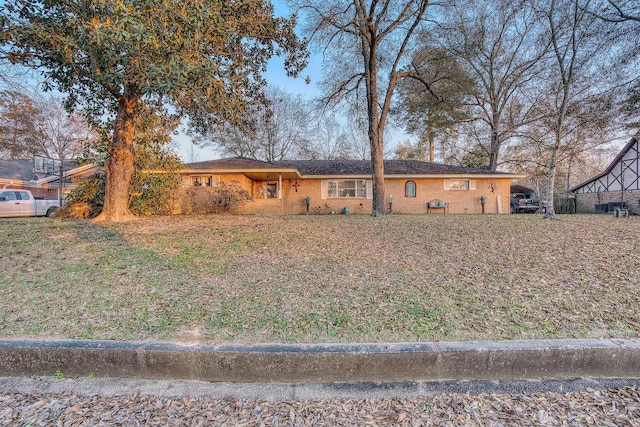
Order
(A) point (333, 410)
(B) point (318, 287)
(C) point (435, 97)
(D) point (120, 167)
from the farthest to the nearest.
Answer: (C) point (435, 97), (D) point (120, 167), (B) point (318, 287), (A) point (333, 410)

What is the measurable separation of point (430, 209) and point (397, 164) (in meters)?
3.66

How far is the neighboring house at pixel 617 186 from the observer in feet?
63.1

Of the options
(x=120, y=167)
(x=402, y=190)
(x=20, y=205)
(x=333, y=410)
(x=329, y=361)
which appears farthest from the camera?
(x=402, y=190)

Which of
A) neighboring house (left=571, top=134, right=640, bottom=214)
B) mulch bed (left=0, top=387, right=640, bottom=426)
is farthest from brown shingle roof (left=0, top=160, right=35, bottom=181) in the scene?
neighboring house (left=571, top=134, right=640, bottom=214)

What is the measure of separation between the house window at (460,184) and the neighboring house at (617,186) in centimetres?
883

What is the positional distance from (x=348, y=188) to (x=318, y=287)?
13807 mm

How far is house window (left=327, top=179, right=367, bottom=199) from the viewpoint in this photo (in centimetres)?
1719

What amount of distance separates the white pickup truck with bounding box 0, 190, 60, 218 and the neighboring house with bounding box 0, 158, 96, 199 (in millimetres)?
6738

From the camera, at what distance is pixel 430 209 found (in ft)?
55.6

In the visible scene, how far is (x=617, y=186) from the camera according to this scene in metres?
20.7

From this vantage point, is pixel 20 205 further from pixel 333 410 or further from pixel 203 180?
pixel 333 410

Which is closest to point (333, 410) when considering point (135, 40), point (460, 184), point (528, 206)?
point (135, 40)

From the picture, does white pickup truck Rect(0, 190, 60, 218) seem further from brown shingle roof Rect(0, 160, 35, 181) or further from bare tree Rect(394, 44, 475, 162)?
bare tree Rect(394, 44, 475, 162)

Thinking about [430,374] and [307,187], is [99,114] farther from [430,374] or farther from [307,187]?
[430,374]
